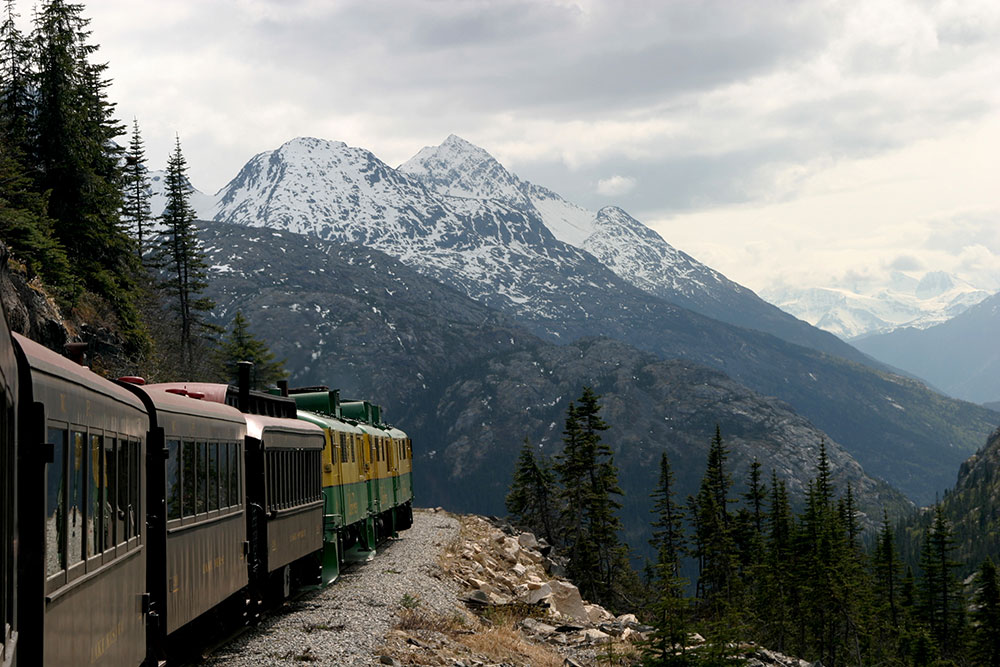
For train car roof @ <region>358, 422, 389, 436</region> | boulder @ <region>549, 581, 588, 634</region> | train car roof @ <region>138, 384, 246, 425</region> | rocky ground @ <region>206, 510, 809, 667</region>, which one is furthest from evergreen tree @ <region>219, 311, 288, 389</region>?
train car roof @ <region>138, 384, 246, 425</region>

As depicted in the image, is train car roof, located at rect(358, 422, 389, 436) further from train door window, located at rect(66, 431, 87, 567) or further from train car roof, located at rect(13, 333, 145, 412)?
train door window, located at rect(66, 431, 87, 567)

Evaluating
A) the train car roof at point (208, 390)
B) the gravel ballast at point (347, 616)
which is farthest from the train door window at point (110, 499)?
the train car roof at point (208, 390)

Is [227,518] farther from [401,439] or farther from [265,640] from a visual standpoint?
[401,439]

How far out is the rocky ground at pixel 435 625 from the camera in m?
16.0

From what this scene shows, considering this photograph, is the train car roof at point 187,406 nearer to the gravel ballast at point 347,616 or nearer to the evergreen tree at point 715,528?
the gravel ballast at point 347,616

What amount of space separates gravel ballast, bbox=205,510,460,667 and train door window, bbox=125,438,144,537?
4662 mm

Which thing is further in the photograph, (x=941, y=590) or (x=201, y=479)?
(x=941, y=590)

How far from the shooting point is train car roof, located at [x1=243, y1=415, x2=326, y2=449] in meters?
17.5

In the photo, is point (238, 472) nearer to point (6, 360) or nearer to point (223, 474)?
point (223, 474)

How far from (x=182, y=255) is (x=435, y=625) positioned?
73.2m

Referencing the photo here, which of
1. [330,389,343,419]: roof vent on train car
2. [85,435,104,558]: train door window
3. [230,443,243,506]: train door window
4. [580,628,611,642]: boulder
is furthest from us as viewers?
[330,389,343,419]: roof vent on train car

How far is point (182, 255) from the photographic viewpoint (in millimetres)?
87562

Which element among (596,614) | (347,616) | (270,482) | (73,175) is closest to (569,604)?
(596,614)

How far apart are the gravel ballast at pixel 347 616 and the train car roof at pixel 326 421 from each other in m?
3.74
